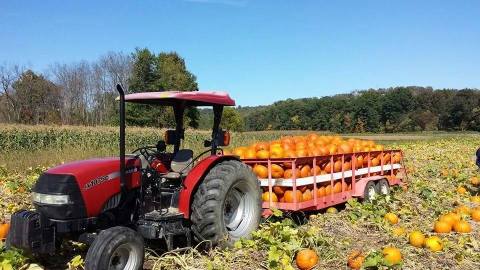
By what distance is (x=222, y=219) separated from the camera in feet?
18.0

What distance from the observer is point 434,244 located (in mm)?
5832

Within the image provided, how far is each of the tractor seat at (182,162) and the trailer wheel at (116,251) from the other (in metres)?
1.21

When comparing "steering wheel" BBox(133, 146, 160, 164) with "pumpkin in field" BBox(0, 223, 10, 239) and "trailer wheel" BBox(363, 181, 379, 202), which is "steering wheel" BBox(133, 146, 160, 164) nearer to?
"pumpkin in field" BBox(0, 223, 10, 239)

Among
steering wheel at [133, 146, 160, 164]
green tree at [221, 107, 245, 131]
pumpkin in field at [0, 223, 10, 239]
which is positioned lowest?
pumpkin in field at [0, 223, 10, 239]

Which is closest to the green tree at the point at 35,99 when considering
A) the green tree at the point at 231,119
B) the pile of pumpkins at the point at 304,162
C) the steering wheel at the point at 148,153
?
the green tree at the point at 231,119

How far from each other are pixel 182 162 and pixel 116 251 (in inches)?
64.5

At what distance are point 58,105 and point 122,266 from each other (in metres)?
61.3

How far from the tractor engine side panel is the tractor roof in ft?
2.72

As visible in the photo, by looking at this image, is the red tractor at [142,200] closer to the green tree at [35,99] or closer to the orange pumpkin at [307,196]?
the orange pumpkin at [307,196]

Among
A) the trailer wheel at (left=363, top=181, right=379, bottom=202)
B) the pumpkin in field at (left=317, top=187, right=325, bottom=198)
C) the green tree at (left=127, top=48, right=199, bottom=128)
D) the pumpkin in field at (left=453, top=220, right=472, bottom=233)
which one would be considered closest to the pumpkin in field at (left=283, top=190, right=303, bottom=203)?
the pumpkin in field at (left=317, top=187, right=325, bottom=198)

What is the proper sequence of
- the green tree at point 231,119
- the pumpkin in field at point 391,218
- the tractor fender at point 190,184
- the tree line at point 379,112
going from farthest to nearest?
the tree line at point 379,112
the green tree at point 231,119
the pumpkin in field at point 391,218
the tractor fender at point 190,184

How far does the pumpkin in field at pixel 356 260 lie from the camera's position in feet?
16.7

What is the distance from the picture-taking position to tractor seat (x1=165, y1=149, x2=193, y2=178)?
5680 mm

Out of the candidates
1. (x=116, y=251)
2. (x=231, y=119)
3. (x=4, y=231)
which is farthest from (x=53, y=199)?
(x=231, y=119)
